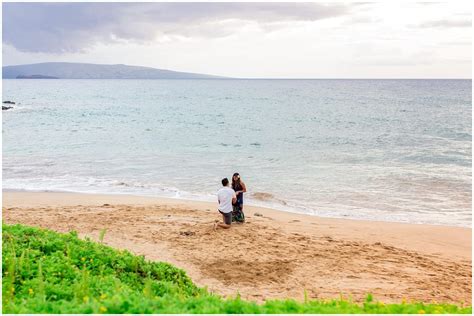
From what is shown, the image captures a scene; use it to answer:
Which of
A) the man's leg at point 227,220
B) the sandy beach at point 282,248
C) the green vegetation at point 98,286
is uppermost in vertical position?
the green vegetation at point 98,286

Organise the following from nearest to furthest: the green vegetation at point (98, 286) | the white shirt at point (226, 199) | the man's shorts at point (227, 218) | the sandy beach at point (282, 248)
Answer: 1. the green vegetation at point (98, 286)
2. the sandy beach at point (282, 248)
3. the white shirt at point (226, 199)
4. the man's shorts at point (227, 218)

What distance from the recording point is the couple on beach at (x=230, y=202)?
561 inches

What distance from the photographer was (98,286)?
6.83 metres

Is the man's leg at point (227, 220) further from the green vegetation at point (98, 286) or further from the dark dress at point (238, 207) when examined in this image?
the green vegetation at point (98, 286)

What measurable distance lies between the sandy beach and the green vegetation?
89.5 inches

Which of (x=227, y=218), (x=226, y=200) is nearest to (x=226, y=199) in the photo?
(x=226, y=200)

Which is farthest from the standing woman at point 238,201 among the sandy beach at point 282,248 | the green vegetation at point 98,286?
the green vegetation at point 98,286

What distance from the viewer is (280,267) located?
1116cm

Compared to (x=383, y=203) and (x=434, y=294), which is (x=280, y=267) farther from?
(x=383, y=203)

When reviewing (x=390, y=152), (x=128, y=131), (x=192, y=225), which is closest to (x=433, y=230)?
(x=192, y=225)

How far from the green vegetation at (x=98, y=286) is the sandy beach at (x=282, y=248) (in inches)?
89.5

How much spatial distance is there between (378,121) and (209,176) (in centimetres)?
4141

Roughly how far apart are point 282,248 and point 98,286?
6.55 metres

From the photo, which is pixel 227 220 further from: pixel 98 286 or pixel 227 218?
pixel 98 286
